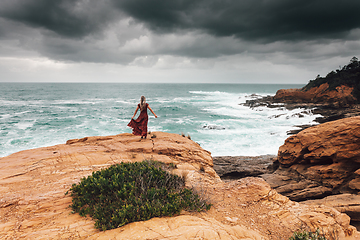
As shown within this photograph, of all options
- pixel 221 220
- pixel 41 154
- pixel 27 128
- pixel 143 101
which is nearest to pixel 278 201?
pixel 221 220

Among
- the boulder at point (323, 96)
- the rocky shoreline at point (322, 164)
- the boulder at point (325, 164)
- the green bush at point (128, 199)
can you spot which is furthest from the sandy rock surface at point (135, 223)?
the boulder at point (323, 96)

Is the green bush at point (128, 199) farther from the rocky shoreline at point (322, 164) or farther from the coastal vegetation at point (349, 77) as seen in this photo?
the coastal vegetation at point (349, 77)

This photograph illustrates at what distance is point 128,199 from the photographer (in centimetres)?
375

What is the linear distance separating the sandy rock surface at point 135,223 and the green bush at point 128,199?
167mm

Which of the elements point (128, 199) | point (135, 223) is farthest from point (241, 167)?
point (135, 223)

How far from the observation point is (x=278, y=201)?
16.9 feet

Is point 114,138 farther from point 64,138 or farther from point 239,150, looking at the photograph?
point 64,138

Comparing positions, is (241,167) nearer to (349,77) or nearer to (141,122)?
(141,122)

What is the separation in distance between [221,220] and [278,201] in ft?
7.19

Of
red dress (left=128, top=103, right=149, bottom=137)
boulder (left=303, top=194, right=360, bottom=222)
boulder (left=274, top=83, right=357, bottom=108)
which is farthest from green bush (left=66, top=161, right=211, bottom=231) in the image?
boulder (left=274, top=83, right=357, bottom=108)

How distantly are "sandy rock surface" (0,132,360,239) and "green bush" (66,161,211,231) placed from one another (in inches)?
6.6

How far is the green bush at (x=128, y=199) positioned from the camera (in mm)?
3420

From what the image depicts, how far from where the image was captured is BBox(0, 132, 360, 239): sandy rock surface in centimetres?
322

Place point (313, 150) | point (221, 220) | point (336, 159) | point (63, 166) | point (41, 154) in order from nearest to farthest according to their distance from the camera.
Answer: point (221, 220), point (63, 166), point (41, 154), point (336, 159), point (313, 150)
